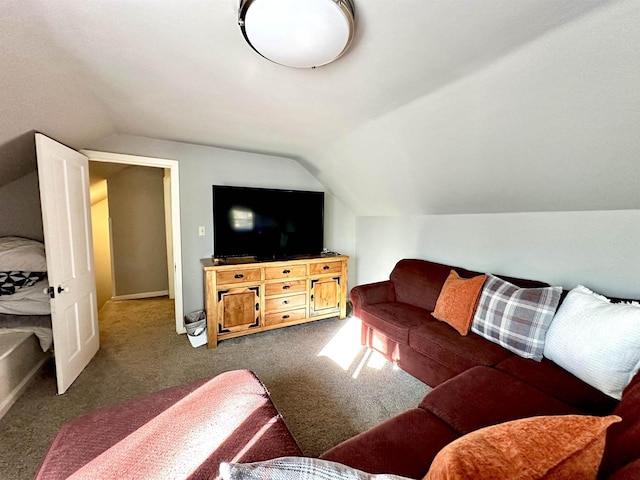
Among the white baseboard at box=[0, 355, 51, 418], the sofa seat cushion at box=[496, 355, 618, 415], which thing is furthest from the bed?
the sofa seat cushion at box=[496, 355, 618, 415]

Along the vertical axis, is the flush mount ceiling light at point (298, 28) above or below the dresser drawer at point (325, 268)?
above

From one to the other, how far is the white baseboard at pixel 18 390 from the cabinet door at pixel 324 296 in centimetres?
253

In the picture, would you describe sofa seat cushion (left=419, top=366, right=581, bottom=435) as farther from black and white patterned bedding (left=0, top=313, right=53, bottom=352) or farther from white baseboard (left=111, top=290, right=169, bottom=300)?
white baseboard (left=111, top=290, right=169, bottom=300)

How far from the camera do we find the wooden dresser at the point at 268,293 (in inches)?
108

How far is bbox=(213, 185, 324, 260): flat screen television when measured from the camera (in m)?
2.97

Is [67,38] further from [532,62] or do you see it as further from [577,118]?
[577,118]

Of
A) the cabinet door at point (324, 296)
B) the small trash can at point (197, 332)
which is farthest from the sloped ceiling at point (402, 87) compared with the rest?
the small trash can at point (197, 332)

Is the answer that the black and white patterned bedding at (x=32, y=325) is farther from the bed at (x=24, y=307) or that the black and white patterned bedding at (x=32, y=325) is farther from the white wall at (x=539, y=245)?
the white wall at (x=539, y=245)

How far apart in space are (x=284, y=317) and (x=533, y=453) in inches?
109

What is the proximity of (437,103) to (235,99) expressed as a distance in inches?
55.4

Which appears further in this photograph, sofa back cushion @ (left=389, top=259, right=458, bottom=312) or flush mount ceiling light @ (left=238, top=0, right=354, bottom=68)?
sofa back cushion @ (left=389, top=259, right=458, bottom=312)

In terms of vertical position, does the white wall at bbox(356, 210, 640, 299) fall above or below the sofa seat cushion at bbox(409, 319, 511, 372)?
above

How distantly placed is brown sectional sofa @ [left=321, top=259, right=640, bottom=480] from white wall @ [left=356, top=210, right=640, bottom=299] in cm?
22

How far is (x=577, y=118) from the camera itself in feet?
4.63
